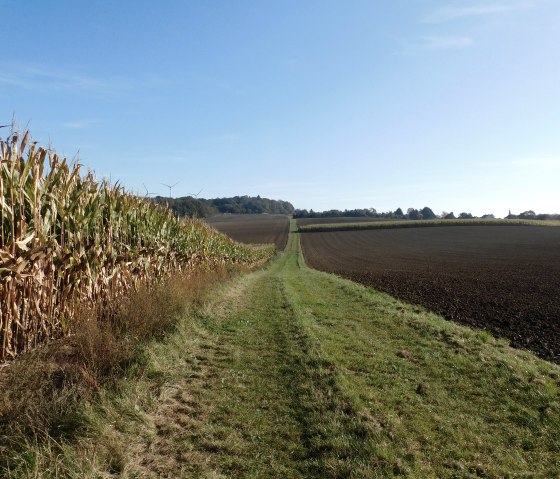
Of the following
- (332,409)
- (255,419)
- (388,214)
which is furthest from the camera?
(388,214)

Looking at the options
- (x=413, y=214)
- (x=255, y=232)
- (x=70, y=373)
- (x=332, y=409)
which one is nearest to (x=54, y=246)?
(x=70, y=373)

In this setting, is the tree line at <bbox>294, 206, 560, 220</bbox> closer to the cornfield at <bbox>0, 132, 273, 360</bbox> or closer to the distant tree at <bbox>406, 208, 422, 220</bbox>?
the distant tree at <bbox>406, 208, 422, 220</bbox>

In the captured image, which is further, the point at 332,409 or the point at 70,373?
the point at 332,409

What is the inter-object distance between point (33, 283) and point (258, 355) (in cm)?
379

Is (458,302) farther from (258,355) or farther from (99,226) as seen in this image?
(99,226)

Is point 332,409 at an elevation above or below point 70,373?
below

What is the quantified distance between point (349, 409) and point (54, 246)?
15.4 ft

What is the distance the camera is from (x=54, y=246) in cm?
570

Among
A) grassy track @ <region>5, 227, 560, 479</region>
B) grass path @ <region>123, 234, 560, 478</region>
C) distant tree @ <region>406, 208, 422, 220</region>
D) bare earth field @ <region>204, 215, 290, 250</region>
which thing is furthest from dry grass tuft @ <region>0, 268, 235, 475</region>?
distant tree @ <region>406, 208, 422, 220</region>

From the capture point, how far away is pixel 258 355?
7.14m

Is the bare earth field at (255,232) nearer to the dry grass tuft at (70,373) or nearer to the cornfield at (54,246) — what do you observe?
the cornfield at (54,246)

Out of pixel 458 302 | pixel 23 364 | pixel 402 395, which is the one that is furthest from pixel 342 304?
pixel 23 364

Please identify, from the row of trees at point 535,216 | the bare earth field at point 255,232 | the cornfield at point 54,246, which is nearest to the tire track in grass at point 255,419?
the cornfield at point 54,246

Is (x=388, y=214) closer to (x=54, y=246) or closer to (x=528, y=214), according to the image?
(x=528, y=214)
